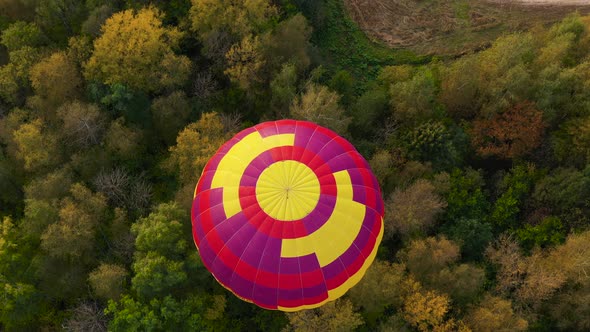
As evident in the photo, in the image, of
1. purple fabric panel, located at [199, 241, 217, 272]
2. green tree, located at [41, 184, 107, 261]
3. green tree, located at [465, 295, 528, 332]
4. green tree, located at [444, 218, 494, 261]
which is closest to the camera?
purple fabric panel, located at [199, 241, 217, 272]

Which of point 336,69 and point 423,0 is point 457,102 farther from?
point 423,0

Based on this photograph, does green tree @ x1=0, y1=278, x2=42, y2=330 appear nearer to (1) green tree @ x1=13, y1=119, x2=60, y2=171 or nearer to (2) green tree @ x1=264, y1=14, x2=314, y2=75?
(1) green tree @ x1=13, y1=119, x2=60, y2=171

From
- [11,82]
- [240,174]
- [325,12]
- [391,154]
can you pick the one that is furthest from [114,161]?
[325,12]

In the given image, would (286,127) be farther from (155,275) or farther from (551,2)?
(551,2)

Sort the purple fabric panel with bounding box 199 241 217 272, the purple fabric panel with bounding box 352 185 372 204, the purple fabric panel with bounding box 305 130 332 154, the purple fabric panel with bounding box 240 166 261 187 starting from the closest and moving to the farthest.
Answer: the purple fabric panel with bounding box 240 166 261 187
the purple fabric panel with bounding box 352 185 372 204
the purple fabric panel with bounding box 199 241 217 272
the purple fabric panel with bounding box 305 130 332 154

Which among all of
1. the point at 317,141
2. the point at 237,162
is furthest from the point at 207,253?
the point at 317,141

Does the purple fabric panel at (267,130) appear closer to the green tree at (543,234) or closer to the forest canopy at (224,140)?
the forest canopy at (224,140)

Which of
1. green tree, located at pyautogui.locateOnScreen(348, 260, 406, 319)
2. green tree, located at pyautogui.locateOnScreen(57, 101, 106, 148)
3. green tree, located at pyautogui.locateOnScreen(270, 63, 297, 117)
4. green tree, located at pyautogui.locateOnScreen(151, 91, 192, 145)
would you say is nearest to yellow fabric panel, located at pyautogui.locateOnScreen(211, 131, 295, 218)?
green tree, located at pyautogui.locateOnScreen(270, 63, 297, 117)
